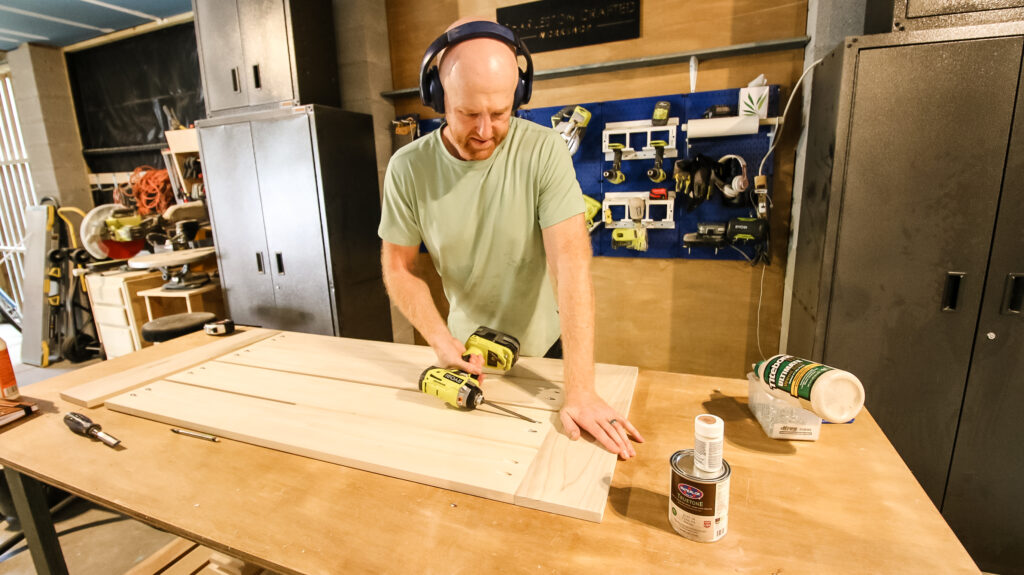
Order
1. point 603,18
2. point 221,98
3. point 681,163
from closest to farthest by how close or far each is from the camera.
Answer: point 681,163, point 603,18, point 221,98

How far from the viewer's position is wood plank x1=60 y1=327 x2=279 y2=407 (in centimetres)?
129

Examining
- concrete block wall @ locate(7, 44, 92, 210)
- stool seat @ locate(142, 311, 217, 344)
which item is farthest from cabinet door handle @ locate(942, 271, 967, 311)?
concrete block wall @ locate(7, 44, 92, 210)

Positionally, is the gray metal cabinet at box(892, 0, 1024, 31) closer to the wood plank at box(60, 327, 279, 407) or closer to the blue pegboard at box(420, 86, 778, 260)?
the blue pegboard at box(420, 86, 778, 260)

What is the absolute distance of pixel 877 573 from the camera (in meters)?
0.63

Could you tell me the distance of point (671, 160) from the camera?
2.57 m

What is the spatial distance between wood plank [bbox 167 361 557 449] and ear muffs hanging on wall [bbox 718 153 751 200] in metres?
1.83

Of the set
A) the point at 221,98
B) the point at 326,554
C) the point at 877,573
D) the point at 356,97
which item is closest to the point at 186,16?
the point at 221,98

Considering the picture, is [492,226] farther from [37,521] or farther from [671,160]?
[671,160]

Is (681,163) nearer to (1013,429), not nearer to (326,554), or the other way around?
(1013,429)

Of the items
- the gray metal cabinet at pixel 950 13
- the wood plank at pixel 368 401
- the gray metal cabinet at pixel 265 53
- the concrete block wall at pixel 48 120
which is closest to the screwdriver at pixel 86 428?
the wood plank at pixel 368 401

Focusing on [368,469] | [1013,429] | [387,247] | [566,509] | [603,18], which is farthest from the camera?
[603,18]

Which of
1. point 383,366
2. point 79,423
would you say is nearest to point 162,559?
point 79,423

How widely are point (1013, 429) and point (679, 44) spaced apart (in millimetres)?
2224

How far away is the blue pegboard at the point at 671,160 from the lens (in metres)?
2.43
